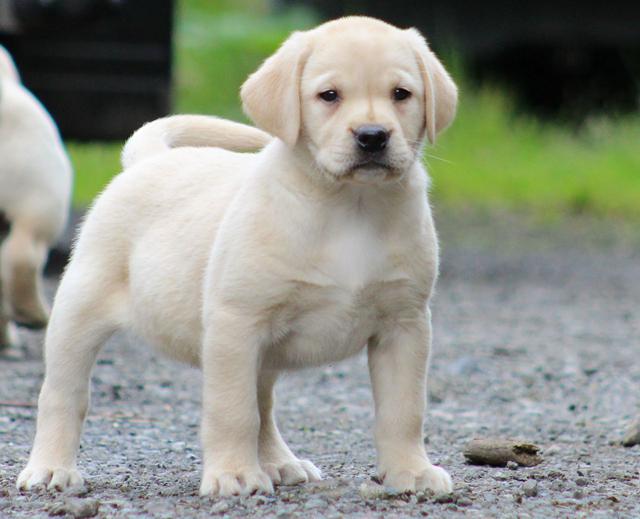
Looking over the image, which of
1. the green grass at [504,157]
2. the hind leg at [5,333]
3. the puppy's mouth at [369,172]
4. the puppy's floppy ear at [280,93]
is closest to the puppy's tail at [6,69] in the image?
the hind leg at [5,333]

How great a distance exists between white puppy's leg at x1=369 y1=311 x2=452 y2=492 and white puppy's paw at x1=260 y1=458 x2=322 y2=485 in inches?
12.6

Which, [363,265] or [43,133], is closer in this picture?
[363,265]

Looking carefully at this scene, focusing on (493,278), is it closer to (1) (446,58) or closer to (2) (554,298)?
(2) (554,298)

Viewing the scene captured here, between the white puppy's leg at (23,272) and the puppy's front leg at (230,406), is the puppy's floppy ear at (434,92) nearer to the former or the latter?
the puppy's front leg at (230,406)

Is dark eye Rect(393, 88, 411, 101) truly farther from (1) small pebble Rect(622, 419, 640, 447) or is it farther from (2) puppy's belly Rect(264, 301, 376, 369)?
(1) small pebble Rect(622, 419, 640, 447)

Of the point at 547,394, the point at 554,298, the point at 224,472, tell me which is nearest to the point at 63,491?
the point at 224,472

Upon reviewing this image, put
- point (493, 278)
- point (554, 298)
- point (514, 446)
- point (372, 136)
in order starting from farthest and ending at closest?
point (493, 278)
point (554, 298)
point (514, 446)
point (372, 136)

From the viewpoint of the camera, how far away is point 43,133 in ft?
22.8

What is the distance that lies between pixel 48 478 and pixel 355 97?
1.39 m

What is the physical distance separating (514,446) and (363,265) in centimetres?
105

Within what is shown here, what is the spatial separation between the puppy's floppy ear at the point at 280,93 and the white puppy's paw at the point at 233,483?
2.95 ft

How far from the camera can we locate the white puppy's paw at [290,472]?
13.4ft

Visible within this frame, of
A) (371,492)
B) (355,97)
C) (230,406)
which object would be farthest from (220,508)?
(355,97)

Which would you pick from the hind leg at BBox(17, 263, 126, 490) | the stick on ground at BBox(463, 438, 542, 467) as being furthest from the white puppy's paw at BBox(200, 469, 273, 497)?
the stick on ground at BBox(463, 438, 542, 467)
